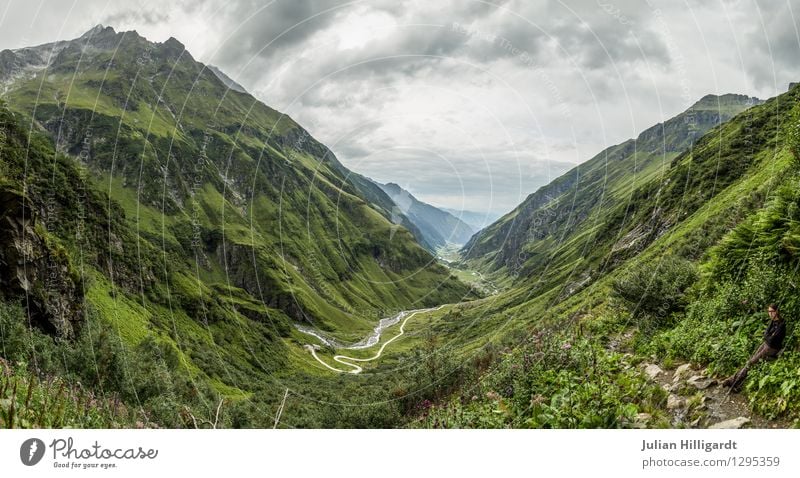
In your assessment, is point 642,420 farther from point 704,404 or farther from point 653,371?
point 653,371

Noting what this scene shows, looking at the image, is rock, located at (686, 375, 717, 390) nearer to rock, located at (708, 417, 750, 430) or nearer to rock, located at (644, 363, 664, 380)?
rock, located at (644, 363, 664, 380)

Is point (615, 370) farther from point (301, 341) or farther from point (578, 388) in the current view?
point (301, 341)

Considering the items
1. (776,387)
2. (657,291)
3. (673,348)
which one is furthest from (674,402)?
(657,291)

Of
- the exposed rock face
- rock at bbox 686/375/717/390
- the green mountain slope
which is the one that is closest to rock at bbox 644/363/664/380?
the green mountain slope

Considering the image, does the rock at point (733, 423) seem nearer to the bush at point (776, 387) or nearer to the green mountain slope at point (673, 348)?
the green mountain slope at point (673, 348)

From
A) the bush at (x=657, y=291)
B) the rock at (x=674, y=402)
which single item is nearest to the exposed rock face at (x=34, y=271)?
the bush at (x=657, y=291)
